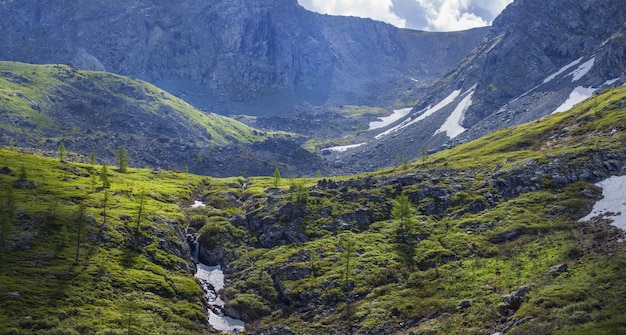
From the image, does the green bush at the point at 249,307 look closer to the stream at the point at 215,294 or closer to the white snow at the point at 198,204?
the stream at the point at 215,294

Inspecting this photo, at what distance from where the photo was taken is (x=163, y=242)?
383ft

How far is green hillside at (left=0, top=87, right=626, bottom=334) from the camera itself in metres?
75.3

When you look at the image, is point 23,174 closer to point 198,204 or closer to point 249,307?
point 198,204

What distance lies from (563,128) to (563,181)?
68.8 metres

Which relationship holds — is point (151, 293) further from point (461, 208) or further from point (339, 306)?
point (461, 208)

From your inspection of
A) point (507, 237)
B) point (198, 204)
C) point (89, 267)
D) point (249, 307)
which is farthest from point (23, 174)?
point (507, 237)

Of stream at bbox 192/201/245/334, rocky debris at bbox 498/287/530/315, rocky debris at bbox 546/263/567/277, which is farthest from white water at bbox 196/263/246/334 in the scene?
rocky debris at bbox 546/263/567/277

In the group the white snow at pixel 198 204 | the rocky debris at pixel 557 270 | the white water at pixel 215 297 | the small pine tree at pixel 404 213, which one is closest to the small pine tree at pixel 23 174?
the white snow at pixel 198 204

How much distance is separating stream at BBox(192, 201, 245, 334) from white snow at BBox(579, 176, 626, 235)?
3132 inches

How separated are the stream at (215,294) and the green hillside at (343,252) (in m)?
2.31

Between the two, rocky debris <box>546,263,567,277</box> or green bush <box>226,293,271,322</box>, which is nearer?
rocky debris <box>546,263,567,277</box>

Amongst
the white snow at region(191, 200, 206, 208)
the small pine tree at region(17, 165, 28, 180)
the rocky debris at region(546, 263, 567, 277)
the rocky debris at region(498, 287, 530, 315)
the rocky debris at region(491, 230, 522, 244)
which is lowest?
the rocky debris at region(498, 287, 530, 315)

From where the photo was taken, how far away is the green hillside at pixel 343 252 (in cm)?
7531

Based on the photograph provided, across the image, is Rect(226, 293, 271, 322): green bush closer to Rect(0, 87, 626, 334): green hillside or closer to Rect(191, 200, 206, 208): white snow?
Rect(0, 87, 626, 334): green hillside
